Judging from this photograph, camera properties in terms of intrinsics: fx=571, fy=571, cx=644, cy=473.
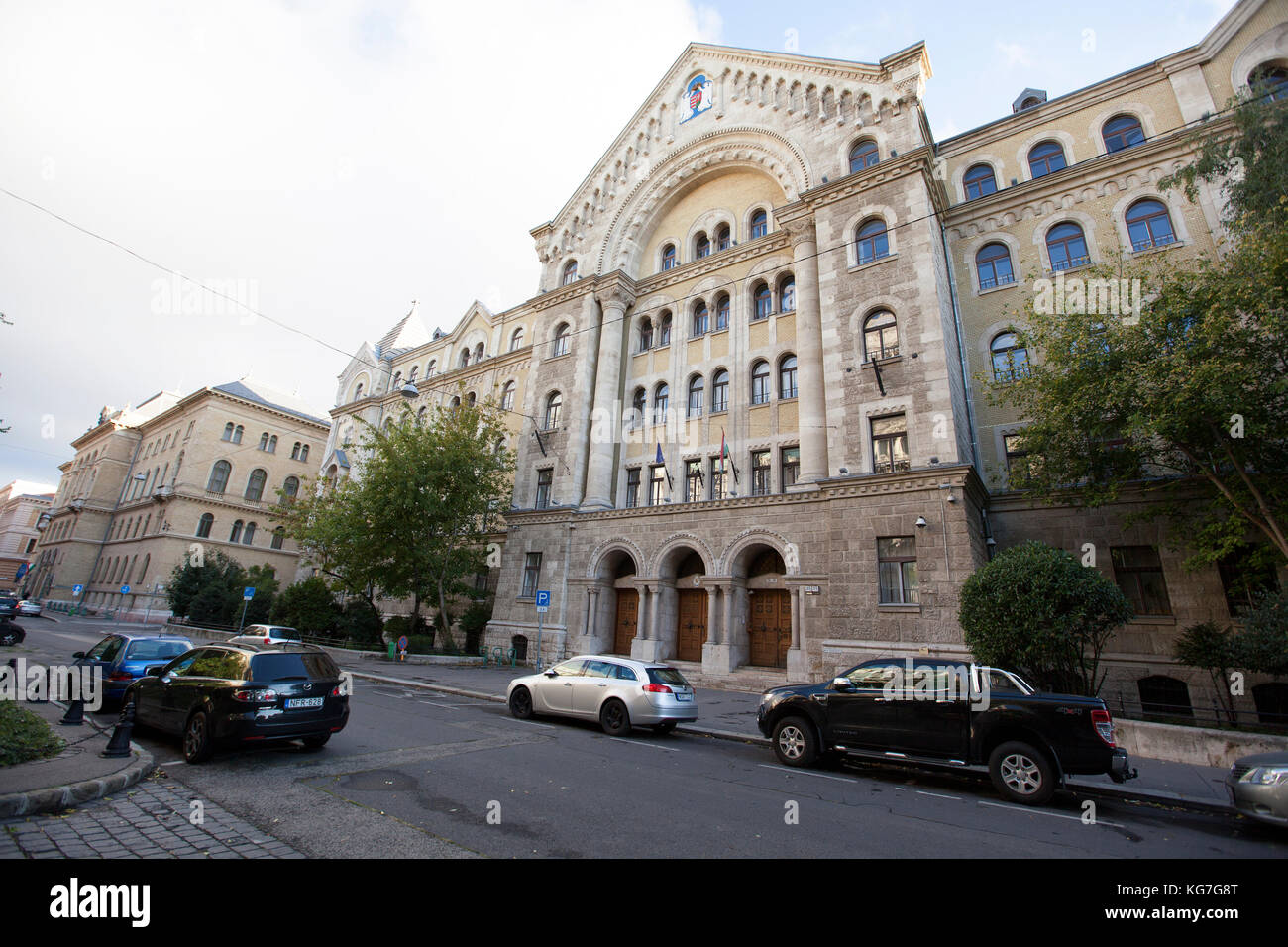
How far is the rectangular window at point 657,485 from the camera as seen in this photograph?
2467 centimetres

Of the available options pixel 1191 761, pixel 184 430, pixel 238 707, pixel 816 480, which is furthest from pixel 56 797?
pixel 184 430

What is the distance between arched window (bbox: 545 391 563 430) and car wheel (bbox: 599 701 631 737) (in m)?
18.6

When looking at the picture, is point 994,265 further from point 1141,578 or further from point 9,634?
point 9,634

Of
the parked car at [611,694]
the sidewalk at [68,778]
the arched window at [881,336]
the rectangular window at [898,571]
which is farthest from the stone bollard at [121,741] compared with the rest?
the arched window at [881,336]

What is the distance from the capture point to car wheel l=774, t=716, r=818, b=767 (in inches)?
377

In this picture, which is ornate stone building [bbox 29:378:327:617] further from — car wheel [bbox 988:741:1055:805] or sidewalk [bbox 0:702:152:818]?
car wheel [bbox 988:741:1055:805]

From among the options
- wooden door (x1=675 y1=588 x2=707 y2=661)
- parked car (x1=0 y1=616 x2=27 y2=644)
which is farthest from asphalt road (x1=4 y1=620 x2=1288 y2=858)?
parked car (x1=0 y1=616 x2=27 y2=644)

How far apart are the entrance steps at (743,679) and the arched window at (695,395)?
10.5 metres

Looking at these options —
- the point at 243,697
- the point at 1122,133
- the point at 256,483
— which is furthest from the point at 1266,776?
the point at 256,483

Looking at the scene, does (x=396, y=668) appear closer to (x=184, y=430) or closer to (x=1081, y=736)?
(x=1081, y=736)

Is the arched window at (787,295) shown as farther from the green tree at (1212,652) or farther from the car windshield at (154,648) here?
the car windshield at (154,648)

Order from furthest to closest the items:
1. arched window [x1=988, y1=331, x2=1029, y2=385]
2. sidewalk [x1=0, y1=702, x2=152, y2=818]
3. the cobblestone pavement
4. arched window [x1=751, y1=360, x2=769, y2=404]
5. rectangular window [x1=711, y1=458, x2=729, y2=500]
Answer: arched window [x1=751, y1=360, x2=769, y2=404], rectangular window [x1=711, y1=458, x2=729, y2=500], arched window [x1=988, y1=331, x2=1029, y2=385], sidewalk [x1=0, y1=702, x2=152, y2=818], the cobblestone pavement

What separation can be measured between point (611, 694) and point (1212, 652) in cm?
1349
